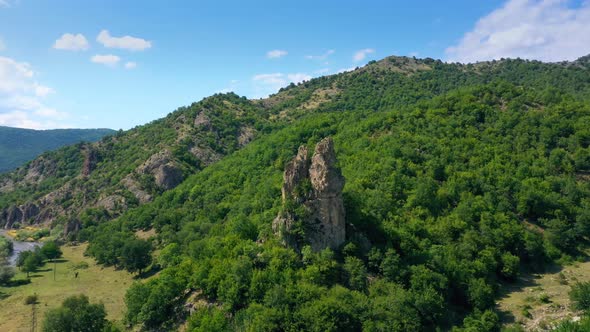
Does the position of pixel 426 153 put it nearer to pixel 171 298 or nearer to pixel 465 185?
pixel 465 185

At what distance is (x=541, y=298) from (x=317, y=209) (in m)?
36.2

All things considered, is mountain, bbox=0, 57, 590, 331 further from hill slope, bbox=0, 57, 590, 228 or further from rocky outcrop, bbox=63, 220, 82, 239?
hill slope, bbox=0, 57, 590, 228

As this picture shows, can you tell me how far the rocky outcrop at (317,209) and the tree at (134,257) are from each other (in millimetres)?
45367

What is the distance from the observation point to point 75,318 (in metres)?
49.3

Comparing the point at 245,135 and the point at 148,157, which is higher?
the point at 245,135

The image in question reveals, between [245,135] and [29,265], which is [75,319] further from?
[245,135]

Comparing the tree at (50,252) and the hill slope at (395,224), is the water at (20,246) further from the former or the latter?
the hill slope at (395,224)

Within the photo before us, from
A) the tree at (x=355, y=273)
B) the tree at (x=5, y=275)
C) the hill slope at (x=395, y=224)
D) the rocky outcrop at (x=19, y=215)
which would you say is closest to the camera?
the hill slope at (x=395, y=224)

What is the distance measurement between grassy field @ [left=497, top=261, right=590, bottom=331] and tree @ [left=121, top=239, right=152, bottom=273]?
7231cm

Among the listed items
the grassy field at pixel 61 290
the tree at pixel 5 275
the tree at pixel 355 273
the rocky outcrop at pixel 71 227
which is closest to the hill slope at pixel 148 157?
the rocky outcrop at pixel 71 227

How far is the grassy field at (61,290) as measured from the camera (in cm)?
6200

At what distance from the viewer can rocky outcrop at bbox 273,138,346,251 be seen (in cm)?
5288

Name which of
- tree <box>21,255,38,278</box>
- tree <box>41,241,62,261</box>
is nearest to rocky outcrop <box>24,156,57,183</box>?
tree <box>41,241,62,261</box>

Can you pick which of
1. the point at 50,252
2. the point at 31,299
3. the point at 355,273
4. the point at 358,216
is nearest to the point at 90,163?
the point at 50,252
